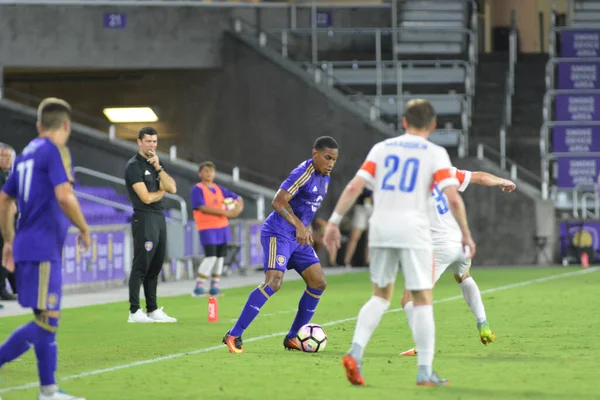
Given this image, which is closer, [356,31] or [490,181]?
[490,181]

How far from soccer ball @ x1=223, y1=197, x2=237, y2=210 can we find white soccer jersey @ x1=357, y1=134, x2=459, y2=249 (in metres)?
12.4

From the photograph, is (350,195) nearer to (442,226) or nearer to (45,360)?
(45,360)

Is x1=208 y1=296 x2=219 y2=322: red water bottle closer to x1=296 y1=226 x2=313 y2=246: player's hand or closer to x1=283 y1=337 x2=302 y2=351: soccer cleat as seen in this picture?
x1=283 y1=337 x2=302 y2=351: soccer cleat

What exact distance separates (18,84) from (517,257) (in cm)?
1435

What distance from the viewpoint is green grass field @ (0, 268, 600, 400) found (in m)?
9.32

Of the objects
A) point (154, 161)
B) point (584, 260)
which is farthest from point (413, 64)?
point (154, 161)

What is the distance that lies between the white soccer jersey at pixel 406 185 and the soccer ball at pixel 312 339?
9.81 ft

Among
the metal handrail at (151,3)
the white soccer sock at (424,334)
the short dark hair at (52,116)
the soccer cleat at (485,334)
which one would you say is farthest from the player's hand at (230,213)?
the metal handrail at (151,3)

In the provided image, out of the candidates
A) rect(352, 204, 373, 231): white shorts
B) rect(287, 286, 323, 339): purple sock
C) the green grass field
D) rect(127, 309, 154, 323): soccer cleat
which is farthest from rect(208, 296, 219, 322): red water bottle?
rect(352, 204, 373, 231): white shorts

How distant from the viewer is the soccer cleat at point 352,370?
9211 mm

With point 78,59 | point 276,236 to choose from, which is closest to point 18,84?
point 78,59

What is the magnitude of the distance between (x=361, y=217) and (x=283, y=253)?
61.0ft

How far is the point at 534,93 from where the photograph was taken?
36094mm

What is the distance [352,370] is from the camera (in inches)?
364
